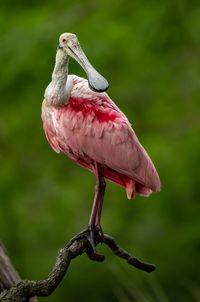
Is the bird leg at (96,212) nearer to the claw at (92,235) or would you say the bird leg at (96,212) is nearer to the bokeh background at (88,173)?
the claw at (92,235)

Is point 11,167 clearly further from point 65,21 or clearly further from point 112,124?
point 112,124

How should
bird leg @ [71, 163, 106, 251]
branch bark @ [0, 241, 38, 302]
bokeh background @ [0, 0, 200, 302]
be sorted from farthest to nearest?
bokeh background @ [0, 0, 200, 302] → branch bark @ [0, 241, 38, 302] → bird leg @ [71, 163, 106, 251]

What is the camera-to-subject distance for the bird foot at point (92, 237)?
5160mm

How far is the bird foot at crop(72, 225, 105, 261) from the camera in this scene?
5160 millimetres

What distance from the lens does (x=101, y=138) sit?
17.6 feet

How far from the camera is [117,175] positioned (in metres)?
5.31

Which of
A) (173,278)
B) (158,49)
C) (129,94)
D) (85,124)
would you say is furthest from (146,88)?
(85,124)

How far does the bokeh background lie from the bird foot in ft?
16.7

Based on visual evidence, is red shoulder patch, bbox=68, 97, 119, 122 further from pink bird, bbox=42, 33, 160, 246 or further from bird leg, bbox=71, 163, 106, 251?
bird leg, bbox=71, 163, 106, 251

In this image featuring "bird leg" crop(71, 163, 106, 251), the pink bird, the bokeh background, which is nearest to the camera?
the pink bird

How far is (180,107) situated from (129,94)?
21.7 inches

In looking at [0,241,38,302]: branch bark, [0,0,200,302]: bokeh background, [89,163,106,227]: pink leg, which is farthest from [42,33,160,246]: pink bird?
[0,0,200,302]: bokeh background

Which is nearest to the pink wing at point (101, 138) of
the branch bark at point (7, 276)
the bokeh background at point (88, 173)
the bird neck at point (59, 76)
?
the bird neck at point (59, 76)

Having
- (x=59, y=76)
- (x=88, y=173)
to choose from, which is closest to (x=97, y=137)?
(x=59, y=76)
